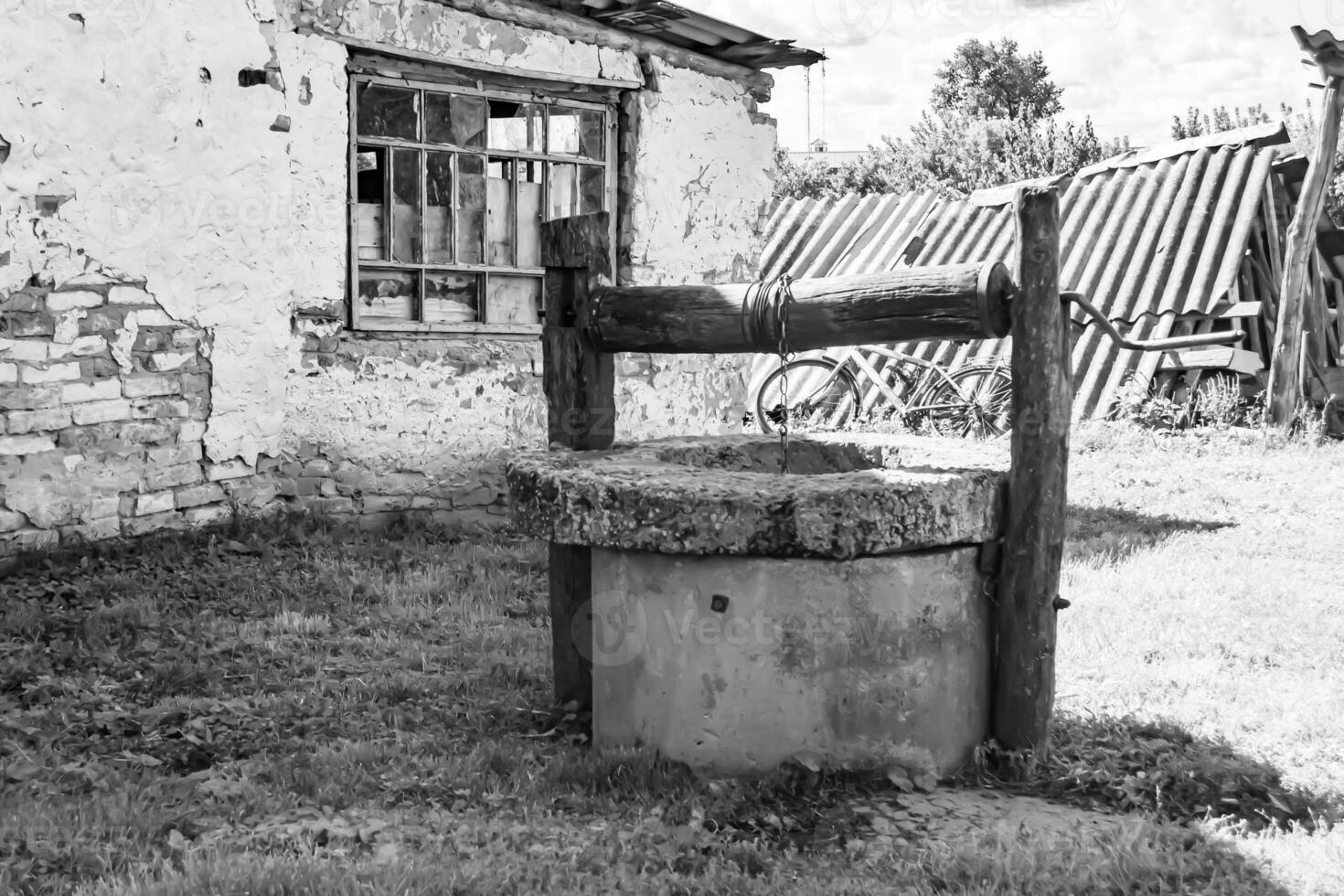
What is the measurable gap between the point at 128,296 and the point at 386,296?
1.55 meters

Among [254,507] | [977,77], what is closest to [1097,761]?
[254,507]

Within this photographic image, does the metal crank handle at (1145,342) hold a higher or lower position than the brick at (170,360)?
higher

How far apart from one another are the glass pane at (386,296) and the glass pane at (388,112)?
0.79 metres

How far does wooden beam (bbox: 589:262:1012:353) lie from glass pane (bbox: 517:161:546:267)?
3.83 m

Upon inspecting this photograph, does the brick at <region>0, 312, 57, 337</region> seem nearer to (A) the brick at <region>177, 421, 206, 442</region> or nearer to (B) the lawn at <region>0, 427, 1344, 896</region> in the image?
(A) the brick at <region>177, 421, 206, 442</region>

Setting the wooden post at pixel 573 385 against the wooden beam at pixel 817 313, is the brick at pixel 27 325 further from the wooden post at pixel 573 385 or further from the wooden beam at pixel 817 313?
the wooden beam at pixel 817 313

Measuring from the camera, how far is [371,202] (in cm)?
716

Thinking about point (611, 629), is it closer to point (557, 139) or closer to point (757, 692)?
point (757, 692)

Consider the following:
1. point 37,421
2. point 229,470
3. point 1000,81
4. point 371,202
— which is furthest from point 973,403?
point 1000,81

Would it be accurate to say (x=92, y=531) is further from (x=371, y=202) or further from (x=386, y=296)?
(x=371, y=202)

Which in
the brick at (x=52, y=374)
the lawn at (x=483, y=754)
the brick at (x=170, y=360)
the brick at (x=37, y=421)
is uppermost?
the brick at (x=170, y=360)

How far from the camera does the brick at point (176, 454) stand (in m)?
6.14

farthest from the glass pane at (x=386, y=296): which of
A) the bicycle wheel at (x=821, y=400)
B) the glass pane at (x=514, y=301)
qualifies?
the bicycle wheel at (x=821, y=400)

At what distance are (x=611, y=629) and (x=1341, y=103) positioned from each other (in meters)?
9.57
